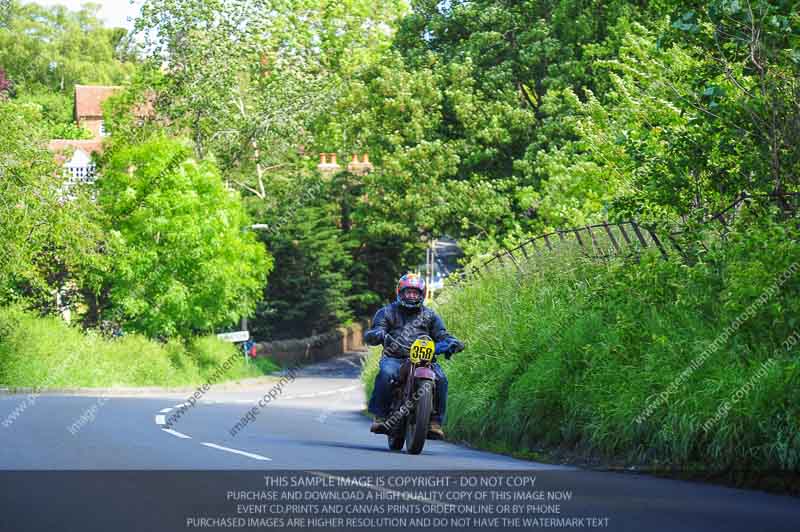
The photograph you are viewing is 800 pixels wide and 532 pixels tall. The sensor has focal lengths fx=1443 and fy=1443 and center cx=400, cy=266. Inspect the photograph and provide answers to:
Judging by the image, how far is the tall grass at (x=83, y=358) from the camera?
131 feet

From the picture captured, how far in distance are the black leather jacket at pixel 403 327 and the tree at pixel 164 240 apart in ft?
106

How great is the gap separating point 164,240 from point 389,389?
1362 inches

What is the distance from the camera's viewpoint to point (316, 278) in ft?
215

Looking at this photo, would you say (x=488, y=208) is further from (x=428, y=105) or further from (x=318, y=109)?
(x=318, y=109)

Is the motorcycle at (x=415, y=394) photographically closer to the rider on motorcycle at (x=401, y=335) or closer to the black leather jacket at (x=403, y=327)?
the rider on motorcycle at (x=401, y=335)

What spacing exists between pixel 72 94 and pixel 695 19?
99532 mm

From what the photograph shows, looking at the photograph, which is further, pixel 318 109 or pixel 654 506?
pixel 318 109

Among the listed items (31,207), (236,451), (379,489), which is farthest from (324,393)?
(379,489)

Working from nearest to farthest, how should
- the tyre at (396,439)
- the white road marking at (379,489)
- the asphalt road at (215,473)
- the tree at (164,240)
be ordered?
the asphalt road at (215,473) < the white road marking at (379,489) < the tyre at (396,439) < the tree at (164,240)

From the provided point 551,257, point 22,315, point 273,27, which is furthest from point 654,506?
point 273,27

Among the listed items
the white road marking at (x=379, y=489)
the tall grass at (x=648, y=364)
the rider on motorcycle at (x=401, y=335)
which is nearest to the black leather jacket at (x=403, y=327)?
the rider on motorcycle at (x=401, y=335)

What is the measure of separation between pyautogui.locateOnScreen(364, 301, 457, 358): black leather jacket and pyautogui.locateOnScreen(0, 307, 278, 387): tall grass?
25.2m

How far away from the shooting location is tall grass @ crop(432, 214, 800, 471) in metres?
12.6

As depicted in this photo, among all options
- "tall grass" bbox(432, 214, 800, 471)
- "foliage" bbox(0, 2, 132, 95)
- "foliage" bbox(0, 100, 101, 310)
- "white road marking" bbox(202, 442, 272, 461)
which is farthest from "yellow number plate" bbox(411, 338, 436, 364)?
"foliage" bbox(0, 2, 132, 95)
